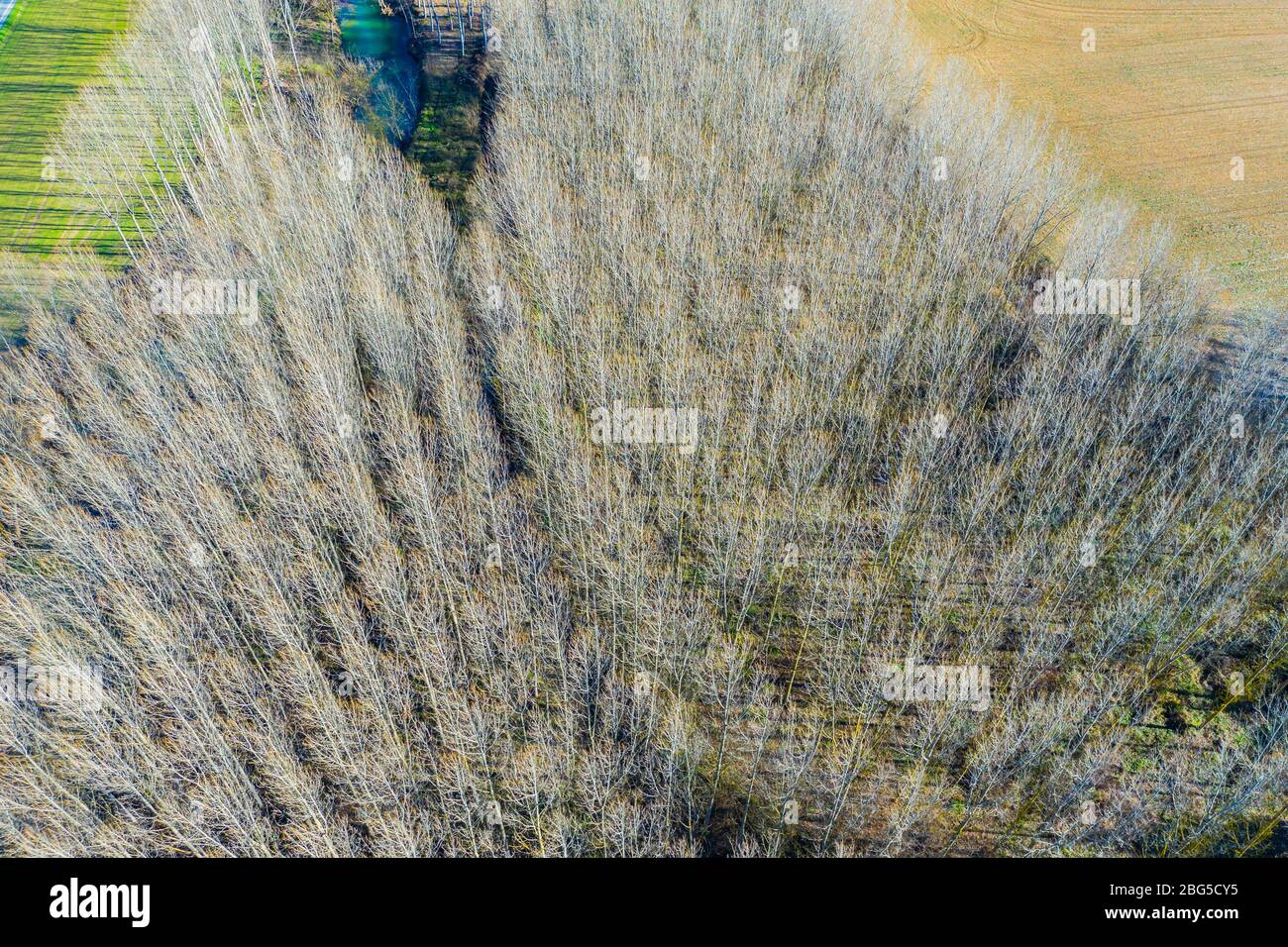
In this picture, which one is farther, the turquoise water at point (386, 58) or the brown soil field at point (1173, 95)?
the turquoise water at point (386, 58)

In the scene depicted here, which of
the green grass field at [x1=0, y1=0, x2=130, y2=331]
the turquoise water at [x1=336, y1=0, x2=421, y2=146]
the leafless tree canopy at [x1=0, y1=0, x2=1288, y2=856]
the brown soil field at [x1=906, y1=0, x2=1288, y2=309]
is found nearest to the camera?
the leafless tree canopy at [x1=0, y1=0, x2=1288, y2=856]

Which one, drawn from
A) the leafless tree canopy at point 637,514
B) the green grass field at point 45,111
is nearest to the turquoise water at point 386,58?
the leafless tree canopy at point 637,514

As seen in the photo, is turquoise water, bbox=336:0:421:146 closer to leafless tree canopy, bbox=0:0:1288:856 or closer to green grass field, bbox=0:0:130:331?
leafless tree canopy, bbox=0:0:1288:856

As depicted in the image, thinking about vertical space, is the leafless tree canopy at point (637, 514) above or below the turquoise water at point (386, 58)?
below

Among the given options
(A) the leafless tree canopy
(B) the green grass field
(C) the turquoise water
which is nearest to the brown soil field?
(A) the leafless tree canopy

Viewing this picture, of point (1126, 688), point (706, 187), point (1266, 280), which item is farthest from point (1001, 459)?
point (1266, 280)

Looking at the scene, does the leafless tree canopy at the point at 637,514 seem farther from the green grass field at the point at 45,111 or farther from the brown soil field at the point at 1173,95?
the brown soil field at the point at 1173,95

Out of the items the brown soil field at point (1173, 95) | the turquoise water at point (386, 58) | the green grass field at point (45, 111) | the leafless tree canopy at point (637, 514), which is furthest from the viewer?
the turquoise water at point (386, 58)

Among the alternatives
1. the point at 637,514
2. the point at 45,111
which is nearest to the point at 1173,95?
the point at 637,514
